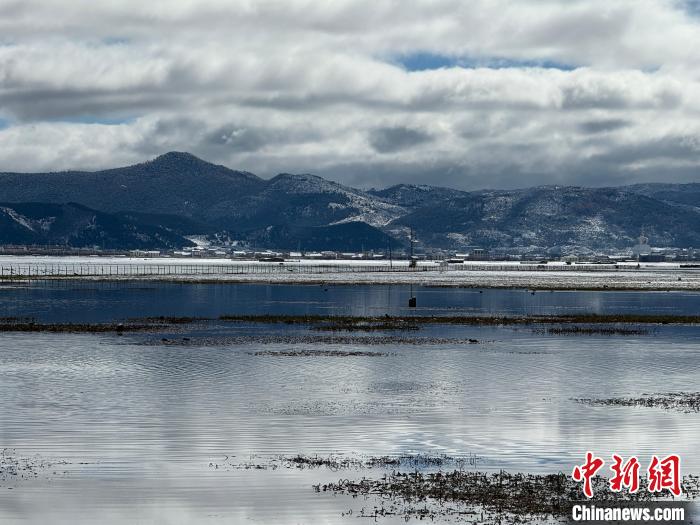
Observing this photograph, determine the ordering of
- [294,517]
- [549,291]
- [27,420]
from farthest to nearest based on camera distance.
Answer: [549,291]
[27,420]
[294,517]

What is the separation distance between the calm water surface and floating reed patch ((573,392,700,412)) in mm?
1339

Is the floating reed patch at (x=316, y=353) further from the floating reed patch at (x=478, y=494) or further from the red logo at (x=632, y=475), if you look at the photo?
the red logo at (x=632, y=475)

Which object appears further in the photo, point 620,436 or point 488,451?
point 620,436

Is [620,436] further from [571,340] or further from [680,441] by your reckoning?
[571,340]

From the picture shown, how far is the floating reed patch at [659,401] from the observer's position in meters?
44.9

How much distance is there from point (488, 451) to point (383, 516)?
30.3ft

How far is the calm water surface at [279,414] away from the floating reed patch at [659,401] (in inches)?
52.7

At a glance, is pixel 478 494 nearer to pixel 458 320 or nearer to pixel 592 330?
pixel 592 330

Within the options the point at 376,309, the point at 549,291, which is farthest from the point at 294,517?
the point at 549,291

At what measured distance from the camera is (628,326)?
95688mm

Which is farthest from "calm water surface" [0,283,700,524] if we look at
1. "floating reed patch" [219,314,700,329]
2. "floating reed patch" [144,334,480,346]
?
"floating reed patch" [219,314,700,329]

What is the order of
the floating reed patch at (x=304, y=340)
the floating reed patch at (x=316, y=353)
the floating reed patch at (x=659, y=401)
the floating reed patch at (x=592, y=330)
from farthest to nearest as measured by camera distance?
1. the floating reed patch at (x=592, y=330)
2. the floating reed patch at (x=304, y=340)
3. the floating reed patch at (x=316, y=353)
4. the floating reed patch at (x=659, y=401)

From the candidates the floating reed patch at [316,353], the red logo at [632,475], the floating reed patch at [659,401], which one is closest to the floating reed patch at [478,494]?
the red logo at [632,475]

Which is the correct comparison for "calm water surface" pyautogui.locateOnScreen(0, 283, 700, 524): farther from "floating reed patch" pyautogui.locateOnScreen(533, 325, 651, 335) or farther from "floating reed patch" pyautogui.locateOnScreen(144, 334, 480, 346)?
"floating reed patch" pyautogui.locateOnScreen(533, 325, 651, 335)
